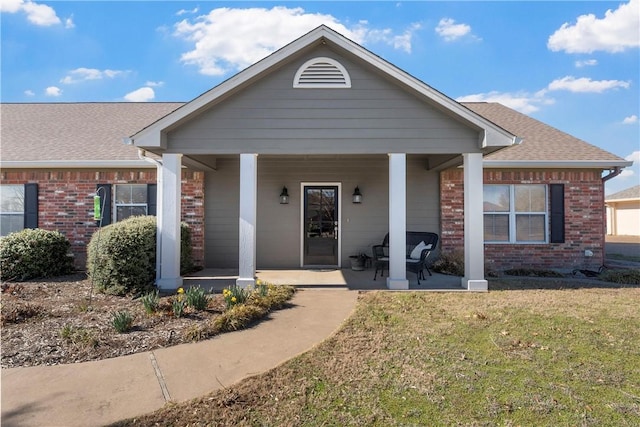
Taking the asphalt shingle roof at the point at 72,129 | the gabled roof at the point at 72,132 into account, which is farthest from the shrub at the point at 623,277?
the asphalt shingle roof at the point at 72,129

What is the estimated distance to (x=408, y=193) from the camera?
9539 millimetres

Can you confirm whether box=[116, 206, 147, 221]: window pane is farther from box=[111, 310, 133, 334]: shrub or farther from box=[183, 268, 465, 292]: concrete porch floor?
box=[111, 310, 133, 334]: shrub

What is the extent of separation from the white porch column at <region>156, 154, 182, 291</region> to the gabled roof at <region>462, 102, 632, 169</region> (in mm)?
7042

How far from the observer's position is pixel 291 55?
263 inches

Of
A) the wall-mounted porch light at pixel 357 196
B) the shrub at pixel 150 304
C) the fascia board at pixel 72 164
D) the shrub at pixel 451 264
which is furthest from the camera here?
the wall-mounted porch light at pixel 357 196

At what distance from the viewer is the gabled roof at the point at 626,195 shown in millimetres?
23922

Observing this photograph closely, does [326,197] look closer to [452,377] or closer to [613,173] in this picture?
[452,377]

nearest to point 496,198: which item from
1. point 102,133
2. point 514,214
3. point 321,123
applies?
point 514,214

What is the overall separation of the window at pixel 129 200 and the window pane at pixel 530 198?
9.52 m

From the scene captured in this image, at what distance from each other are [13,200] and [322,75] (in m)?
8.51

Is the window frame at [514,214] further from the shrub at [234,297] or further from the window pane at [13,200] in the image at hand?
the window pane at [13,200]

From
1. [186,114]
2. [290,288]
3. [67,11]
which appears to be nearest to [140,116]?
[67,11]

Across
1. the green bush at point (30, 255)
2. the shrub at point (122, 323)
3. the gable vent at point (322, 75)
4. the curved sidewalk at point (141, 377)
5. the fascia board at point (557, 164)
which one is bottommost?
the curved sidewalk at point (141, 377)

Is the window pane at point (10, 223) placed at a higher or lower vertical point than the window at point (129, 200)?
lower
